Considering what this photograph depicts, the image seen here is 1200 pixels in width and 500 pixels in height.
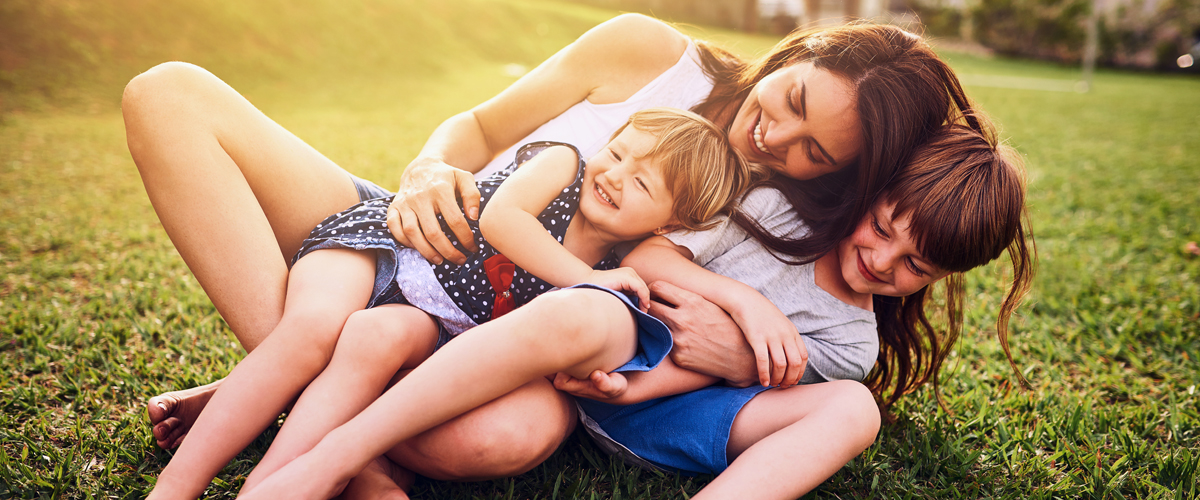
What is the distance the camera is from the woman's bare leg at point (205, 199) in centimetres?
173

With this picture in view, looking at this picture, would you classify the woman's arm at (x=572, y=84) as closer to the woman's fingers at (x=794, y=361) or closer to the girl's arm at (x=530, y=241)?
the girl's arm at (x=530, y=241)

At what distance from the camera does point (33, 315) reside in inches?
103

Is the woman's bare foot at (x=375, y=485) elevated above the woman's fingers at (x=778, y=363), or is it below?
below

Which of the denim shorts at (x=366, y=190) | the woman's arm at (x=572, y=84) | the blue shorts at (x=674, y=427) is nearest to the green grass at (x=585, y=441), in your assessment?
the blue shorts at (x=674, y=427)

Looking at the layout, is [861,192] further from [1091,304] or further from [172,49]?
[172,49]

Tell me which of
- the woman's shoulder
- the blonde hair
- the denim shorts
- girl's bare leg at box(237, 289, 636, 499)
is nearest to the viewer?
girl's bare leg at box(237, 289, 636, 499)

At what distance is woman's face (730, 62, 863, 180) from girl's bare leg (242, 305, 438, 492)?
1042 millimetres

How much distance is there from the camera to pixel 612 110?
2.27 metres

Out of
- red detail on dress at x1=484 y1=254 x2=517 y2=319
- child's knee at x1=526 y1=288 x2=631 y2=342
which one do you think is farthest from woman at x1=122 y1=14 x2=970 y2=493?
child's knee at x1=526 y1=288 x2=631 y2=342

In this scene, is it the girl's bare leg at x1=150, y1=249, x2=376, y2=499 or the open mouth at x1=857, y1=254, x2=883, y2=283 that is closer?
the girl's bare leg at x1=150, y1=249, x2=376, y2=499

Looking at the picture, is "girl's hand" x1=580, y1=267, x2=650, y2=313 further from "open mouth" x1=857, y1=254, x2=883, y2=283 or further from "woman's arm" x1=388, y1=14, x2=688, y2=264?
"woman's arm" x1=388, y1=14, x2=688, y2=264

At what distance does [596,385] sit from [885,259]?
0.81m

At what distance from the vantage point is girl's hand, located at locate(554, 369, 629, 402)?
5.11 ft

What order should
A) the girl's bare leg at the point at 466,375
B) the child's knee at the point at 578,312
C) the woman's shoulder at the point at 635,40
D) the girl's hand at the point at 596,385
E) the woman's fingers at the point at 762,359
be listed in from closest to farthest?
the girl's bare leg at the point at 466,375, the child's knee at the point at 578,312, the girl's hand at the point at 596,385, the woman's fingers at the point at 762,359, the woman's shoulder at the point at 635,40
